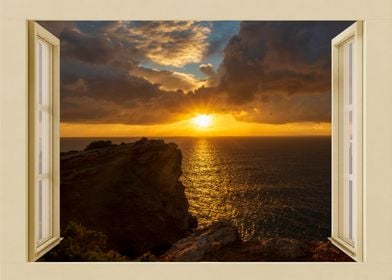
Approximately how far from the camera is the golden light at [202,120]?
8.70 meters

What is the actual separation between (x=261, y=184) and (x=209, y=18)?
13.5 meters

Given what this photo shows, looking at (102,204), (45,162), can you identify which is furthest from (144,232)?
(45,162)

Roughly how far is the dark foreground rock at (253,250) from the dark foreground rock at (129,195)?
7.89 ft

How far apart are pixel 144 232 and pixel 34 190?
6245 mm

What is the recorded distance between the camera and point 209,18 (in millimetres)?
2889

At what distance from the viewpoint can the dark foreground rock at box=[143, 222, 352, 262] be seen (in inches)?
167

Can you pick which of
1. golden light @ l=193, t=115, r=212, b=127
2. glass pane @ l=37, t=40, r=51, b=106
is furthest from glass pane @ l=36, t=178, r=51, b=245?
golden light @ l=193, t=115, r=212, b=127

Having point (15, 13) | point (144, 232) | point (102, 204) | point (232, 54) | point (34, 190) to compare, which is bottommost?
point (144, 232)

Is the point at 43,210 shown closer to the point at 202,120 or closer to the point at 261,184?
the point at 202,120

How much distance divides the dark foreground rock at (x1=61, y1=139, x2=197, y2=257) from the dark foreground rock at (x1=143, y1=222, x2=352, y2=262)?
240 cm
